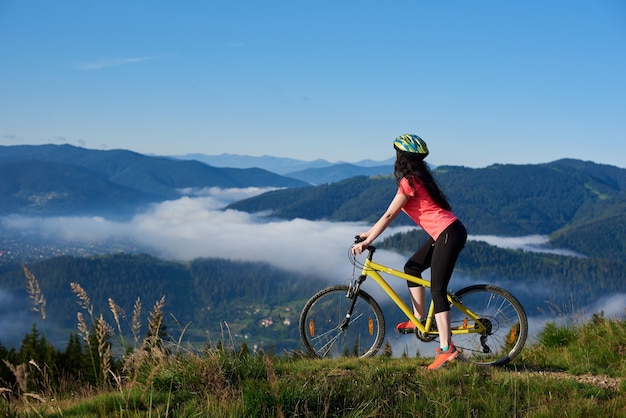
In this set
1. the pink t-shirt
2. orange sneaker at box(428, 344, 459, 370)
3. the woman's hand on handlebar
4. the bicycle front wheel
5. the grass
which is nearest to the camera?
the grass

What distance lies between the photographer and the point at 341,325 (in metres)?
6.99

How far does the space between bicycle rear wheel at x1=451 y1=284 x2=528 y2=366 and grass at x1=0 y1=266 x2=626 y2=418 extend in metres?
0.47

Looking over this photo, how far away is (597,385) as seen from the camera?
5727mm

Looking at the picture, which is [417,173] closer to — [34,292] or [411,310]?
[411,310]

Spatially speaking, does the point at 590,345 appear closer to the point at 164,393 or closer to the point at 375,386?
the point at 375,386

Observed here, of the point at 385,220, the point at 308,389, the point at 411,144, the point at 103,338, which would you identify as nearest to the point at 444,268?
the point at 385,220

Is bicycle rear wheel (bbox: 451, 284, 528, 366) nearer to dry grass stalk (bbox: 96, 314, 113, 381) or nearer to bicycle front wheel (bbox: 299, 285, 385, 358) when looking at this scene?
bicycle front wheel (bbox: 299, 285, 385, 358)

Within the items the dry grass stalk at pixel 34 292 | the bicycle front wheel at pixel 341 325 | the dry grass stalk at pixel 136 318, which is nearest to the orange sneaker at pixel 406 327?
the bicycle front wheel at pixel 341 325

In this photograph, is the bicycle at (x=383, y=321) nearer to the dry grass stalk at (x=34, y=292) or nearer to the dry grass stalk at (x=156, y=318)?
the dry grass stalk at (x=156, y=318)

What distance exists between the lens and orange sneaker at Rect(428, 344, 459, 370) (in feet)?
19.4

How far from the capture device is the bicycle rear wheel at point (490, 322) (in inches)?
263

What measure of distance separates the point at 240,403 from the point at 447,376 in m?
2.14

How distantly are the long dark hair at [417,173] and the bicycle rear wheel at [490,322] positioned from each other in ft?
4.14

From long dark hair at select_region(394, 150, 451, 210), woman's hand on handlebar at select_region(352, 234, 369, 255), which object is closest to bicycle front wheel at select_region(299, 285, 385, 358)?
woman's hand on handlebar at select_region(352, 234, 369, 255)
